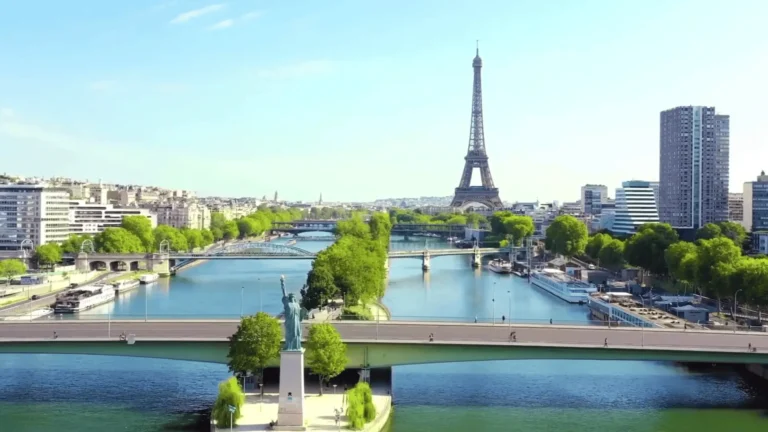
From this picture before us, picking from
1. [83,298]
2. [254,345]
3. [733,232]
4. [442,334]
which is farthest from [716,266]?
[83,298]

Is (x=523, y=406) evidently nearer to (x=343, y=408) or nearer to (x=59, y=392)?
(x=343, y=408)

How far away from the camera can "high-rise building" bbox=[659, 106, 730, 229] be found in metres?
77.1

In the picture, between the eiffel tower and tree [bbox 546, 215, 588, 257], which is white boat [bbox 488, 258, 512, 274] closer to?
tree [bbox 546, 215, 588, 257]

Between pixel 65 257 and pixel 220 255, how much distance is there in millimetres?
10845

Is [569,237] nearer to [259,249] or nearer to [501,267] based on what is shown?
[501,267]

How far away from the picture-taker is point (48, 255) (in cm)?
5772

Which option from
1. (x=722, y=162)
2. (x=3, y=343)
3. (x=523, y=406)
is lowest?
(x=523, y=406)

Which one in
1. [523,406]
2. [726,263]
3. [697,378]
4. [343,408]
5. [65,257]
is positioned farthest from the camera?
[65,257]

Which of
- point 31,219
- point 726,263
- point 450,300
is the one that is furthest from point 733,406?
point 31,219

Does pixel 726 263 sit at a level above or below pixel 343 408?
above

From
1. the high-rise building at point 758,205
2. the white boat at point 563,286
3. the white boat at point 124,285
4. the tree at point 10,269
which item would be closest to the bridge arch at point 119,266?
the white boat at point 124,285

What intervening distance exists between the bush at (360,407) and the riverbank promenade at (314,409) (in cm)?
18

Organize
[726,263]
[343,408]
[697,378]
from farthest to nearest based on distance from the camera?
1. [726,263]
2. [697,378]
3. [343,408]

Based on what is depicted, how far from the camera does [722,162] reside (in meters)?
78.0
